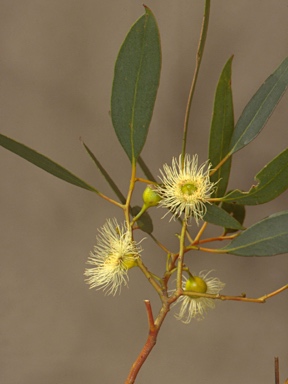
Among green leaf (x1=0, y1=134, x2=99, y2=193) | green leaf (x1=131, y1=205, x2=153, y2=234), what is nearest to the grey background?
green leaf (x1=131, y1=205, x2=153, y2=234)

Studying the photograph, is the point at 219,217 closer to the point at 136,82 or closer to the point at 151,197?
the point at 151,197

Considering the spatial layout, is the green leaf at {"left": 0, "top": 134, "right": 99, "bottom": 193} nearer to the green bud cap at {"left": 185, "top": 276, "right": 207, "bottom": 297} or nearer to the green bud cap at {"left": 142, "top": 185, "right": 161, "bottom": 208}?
the green bud cap at {"left": 142, "top": 185, "right": 161, "bottom": 208}

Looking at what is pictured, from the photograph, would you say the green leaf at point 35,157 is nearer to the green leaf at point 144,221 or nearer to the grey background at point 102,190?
the green leaf at point 144,221

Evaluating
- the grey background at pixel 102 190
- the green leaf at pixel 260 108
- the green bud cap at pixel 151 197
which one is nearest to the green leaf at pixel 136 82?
the green bud cap at pixel 151 197

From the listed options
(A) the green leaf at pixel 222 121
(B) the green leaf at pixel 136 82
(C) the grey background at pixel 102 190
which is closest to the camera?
(B) the green leaf at pixel 136 82

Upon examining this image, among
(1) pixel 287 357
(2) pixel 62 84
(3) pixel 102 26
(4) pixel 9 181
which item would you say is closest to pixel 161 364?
(1) pixel 287 357

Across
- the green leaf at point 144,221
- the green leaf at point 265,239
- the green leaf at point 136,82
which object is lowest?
the green leaf at point 265,239
